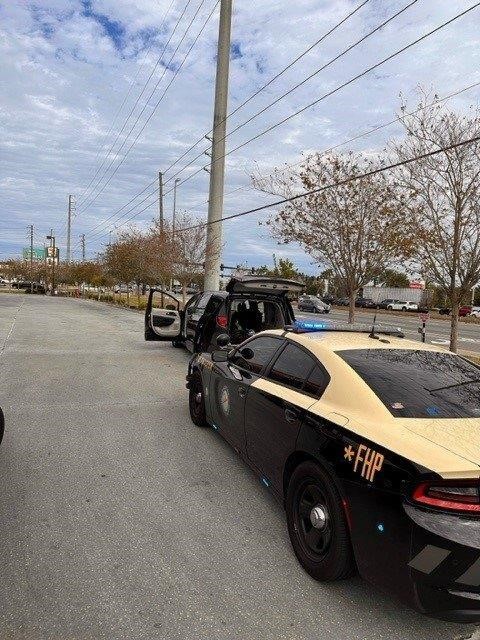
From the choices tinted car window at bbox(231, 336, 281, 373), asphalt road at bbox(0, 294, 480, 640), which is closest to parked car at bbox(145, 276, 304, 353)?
asphalt road at bbox(0, 294, 480, 640)

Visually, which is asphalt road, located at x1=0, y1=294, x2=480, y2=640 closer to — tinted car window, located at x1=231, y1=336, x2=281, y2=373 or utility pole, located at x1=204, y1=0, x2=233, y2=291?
tinted car window, located at x1=231, y1=336, x2=281, y2=373

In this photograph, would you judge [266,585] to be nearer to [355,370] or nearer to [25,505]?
[355,370]

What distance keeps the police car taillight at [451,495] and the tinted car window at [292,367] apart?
1300 millimetres

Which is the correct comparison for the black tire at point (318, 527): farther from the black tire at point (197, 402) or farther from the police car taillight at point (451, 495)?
the black tire at point (197, 402)

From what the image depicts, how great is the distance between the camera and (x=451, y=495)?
2.09 m

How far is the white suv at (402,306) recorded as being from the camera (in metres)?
55.8

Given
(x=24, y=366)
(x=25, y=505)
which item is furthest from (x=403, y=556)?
(x=24, y=366)

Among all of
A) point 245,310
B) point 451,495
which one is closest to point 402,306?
point 245,310

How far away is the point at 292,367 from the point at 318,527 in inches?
47.3

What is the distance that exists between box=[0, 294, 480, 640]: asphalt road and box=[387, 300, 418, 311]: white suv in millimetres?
54318

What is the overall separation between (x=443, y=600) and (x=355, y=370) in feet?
4.45

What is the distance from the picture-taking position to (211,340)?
325 inches

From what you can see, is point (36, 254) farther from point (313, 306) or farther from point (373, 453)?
point (373, 453)

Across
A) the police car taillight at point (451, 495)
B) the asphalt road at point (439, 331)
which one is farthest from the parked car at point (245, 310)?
the asphalt road at point (439, 331)
